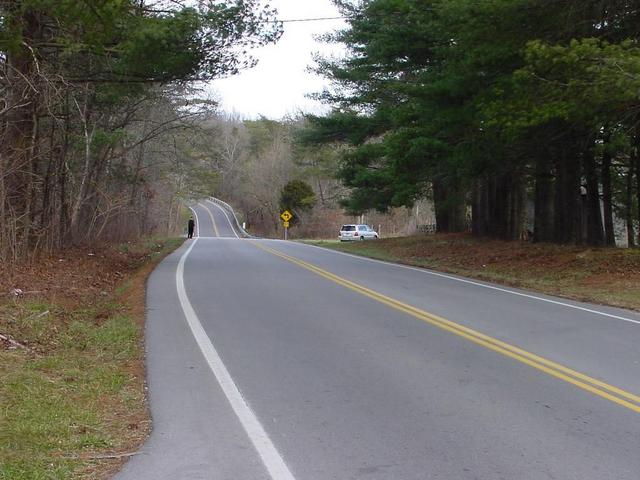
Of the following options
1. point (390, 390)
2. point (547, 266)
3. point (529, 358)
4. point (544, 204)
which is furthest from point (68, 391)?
point (544, 204)

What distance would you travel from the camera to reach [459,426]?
5547 millimetres

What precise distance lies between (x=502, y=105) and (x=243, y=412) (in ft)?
43.5

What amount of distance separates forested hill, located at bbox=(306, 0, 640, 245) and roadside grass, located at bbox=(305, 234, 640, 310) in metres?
2.08

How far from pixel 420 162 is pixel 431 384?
58.9ft

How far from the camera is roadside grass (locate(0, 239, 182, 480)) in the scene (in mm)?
4742

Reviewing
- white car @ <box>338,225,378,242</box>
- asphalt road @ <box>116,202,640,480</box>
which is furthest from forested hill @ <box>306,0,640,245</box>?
white car @ <box>338,225,378,242</box>

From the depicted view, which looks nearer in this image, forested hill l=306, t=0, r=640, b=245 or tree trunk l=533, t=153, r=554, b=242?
forested hill l=306, t=0, r=640, b=245

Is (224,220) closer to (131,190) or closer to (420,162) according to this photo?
(131,190)

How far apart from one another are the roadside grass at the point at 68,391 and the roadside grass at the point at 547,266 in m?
9.69

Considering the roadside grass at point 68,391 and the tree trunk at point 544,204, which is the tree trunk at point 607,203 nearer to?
the tree trunk at point 544,204

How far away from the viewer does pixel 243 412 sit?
5863 millimetres

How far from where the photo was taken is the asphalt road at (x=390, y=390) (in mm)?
4758

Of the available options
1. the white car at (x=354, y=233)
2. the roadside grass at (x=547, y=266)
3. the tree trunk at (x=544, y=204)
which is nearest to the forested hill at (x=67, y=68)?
the roadside grass at (x=547, y=266)

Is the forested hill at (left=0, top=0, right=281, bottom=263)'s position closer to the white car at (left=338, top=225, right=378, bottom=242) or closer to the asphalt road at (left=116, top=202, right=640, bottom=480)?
the asphalt road at (left=116, top=202, right=640, bottom=480)
